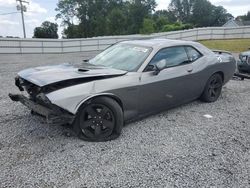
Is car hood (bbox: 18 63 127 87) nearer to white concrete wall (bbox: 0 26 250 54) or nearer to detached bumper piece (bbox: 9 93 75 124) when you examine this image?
detached bumper piece (bbox: 9 93 75 124)

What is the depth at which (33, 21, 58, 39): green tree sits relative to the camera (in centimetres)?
5519

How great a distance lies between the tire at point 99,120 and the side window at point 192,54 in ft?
6.88

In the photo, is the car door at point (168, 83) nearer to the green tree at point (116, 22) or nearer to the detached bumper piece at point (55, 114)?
the detached bumper piece at point (55, 114)

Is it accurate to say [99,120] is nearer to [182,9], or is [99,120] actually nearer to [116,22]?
[116,22]

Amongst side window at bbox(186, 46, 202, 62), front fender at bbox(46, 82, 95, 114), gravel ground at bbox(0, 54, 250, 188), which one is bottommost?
gravel ground at bbox(0, 54, 250, 188)

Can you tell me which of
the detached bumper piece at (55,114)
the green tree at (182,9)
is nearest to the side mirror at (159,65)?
the detached bumper piece at (55,114)

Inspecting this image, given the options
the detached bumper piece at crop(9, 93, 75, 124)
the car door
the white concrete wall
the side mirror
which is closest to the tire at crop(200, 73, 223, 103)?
the car door

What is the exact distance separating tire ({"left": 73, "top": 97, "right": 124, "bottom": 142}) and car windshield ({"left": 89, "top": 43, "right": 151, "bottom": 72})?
2.54ft

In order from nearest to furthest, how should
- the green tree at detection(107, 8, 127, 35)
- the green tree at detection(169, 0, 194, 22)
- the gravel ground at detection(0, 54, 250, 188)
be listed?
the gravel ground at detection(0, 54, 250, 188)
the green tree at detection(107, 8, 127, 35)
the green tree at detection(169, 0, 194, 22)

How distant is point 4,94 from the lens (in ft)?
19.6

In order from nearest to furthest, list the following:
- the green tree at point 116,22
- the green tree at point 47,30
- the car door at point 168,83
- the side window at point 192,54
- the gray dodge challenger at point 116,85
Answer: the gray dodge challenger at point 116,85 → the car door at point 168,83 → the side window at point 192,54 → the green tree at point 116,22 → the green tree at point 47,30

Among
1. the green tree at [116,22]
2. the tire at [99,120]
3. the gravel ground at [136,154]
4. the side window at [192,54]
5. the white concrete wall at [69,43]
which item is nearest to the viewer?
the gravel ground at [136,154]

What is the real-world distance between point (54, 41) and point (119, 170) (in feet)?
47.0

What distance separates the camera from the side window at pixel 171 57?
4203 millimetres
